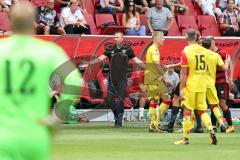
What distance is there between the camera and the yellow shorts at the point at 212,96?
19.5 m

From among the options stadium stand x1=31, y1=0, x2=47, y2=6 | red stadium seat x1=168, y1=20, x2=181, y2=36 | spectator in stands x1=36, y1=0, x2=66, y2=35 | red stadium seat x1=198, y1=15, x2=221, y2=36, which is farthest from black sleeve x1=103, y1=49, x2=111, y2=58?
red stadium seat x1=198, y1=15, x2=221, y2=36

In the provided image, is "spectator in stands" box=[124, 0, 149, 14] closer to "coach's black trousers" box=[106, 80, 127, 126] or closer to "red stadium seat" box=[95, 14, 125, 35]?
"red stadium seat" box=[95, 14, 125, 35]

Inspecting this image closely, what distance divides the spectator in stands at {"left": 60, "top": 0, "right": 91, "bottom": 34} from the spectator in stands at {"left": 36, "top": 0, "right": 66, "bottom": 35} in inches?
8.5

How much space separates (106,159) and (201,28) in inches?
572

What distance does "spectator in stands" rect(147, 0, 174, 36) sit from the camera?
87.0ft

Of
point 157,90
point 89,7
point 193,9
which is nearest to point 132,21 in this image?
point 89,7

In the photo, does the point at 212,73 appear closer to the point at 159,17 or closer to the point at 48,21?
the point at 48,21

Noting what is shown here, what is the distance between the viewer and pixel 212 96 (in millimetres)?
19625

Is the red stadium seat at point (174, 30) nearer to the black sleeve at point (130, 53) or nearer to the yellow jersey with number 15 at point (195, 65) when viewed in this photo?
the black sleeve at point (130, 53)

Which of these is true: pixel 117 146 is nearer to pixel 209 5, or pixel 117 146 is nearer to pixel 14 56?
pixel 14 56

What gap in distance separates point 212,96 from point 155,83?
271cm

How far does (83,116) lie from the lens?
2433cm

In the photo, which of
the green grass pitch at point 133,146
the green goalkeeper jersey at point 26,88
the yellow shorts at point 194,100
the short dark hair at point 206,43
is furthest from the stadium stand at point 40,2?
the green goalkeeper jersey at point 26,88

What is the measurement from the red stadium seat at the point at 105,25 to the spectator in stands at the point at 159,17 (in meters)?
1.14
